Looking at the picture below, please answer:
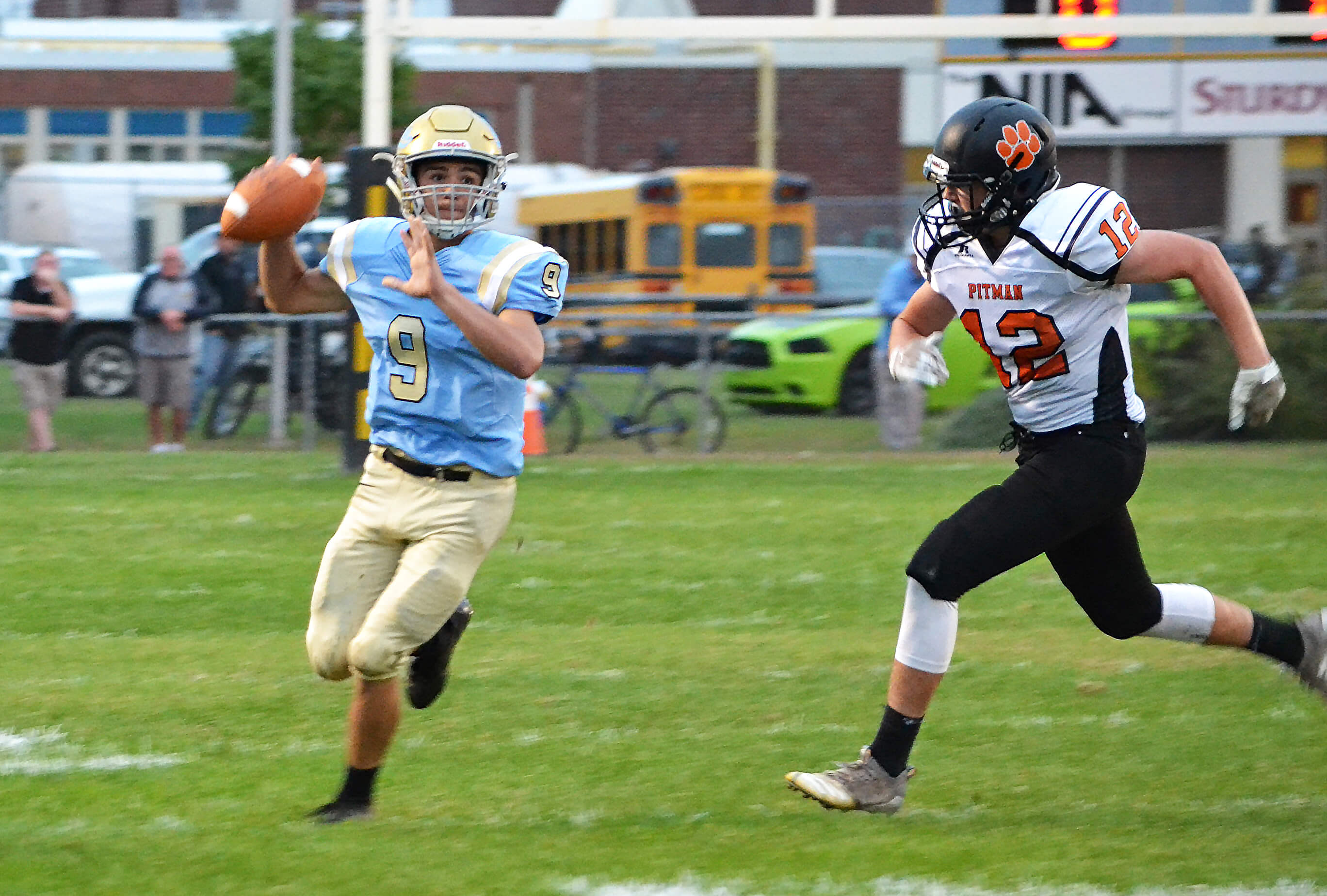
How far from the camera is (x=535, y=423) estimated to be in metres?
13.1

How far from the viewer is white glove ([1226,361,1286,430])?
441 centimetres

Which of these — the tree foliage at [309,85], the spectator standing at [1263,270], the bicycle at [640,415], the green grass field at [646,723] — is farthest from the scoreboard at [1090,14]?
the tree foliage at [309,85]

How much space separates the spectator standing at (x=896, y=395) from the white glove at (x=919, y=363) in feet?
27.4

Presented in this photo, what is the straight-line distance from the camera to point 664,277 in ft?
65.7

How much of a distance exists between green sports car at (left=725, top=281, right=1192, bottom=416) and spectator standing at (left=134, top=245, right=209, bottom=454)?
159 inches

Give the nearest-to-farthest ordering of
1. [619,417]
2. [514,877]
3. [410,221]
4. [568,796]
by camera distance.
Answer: [514,877] → [410,221] → [568,796] → [619,417]

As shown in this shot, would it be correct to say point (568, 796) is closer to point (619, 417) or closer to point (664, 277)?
point (619, 417)

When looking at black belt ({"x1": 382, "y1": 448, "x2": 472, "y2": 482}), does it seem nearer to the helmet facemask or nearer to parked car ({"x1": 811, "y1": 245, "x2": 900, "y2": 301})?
the helmet facemask

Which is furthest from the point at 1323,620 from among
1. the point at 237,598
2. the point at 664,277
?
the point at 664,277

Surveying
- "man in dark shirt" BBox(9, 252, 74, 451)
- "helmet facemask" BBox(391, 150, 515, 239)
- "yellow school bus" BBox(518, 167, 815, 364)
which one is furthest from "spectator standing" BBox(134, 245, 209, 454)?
"helmet facemask" BBox(391, 150, 515, 239)

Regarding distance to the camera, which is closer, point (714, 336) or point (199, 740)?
point (199, 740)

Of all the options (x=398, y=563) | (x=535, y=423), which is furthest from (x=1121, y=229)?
(x=535, y=423)

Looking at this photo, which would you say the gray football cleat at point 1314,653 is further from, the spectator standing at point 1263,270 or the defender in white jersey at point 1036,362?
the spectator standing at point 1263,270

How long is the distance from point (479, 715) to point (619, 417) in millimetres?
7888
